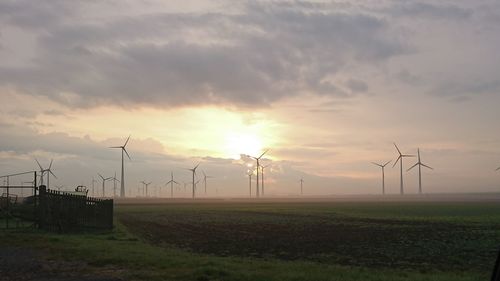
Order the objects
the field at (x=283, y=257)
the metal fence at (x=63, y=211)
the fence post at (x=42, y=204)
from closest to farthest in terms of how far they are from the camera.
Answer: the field at (x=283, y=257) < the metal fence at (x=63, y=211) < the fence post at (x=42, y=204)

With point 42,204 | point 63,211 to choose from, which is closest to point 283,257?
point 63,211

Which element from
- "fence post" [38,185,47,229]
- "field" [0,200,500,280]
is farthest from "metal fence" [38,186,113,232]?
"field" [0,200,500,280]

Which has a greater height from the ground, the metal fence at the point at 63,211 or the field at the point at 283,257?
the metal fence at the point at 63,211

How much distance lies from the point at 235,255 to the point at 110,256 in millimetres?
6503

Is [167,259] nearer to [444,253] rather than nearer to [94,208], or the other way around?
[444,253]

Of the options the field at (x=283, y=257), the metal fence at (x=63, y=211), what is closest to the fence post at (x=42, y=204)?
the metal fence at (x=63, y=211)

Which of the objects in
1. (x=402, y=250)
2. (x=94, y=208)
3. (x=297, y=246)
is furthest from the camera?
(x=94, y=208)

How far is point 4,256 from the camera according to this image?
2212cm

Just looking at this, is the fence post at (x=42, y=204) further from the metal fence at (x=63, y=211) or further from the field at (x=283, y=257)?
the field at (x=283, y=257)

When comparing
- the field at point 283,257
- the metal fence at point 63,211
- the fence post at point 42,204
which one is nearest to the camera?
the field at point 283,257

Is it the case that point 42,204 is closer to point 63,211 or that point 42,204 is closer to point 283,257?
point 63,211

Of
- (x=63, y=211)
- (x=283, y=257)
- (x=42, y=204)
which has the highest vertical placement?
(x=42, y=204)

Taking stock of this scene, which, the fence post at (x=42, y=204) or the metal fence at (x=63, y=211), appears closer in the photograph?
the metal fence at (x=63, y=211)

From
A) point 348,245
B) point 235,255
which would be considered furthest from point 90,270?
point 348,245
